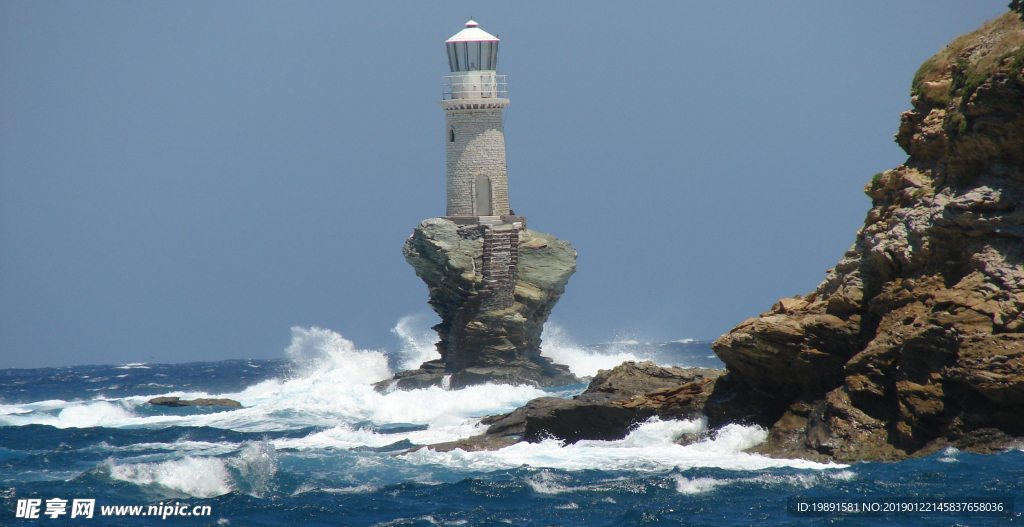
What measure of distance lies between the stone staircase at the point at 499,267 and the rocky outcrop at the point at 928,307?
73.2ft

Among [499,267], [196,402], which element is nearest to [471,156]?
[499,267]

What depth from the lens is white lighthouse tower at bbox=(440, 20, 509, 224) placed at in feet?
148

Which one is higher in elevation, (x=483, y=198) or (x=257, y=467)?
(x=483, y=198)

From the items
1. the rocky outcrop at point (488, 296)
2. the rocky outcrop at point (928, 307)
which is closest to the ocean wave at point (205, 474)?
the rocky outcrop at point (928, 307)

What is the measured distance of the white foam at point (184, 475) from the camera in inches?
762

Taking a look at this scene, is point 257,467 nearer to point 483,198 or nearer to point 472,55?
point 483,198

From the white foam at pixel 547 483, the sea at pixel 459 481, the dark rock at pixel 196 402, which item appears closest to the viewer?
the sea at pixel 459 481

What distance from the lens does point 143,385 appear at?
177ft

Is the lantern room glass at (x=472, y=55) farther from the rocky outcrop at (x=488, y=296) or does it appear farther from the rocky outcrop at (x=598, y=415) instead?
the rocky outcrop at (x=598, y=415)

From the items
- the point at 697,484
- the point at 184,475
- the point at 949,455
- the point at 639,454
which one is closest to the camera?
the point at 949,455

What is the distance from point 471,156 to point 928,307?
2919cm

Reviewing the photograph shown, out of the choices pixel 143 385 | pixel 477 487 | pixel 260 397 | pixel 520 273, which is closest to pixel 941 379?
pixel 477 487

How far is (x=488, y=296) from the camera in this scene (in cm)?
4297

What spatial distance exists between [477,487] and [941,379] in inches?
352
